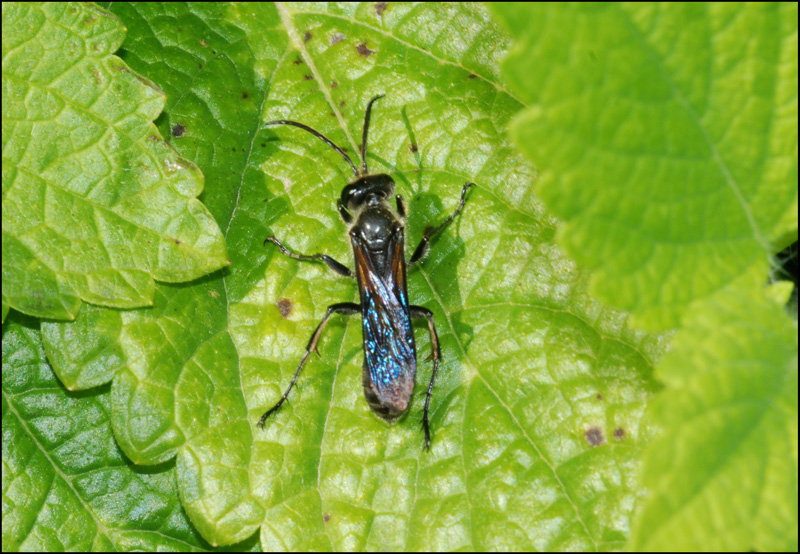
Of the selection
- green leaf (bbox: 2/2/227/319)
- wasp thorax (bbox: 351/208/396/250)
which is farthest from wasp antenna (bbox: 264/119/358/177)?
green leaf (bbox: 2/2/227/319)

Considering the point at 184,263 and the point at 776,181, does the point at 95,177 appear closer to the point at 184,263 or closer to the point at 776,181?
the point at 184,263

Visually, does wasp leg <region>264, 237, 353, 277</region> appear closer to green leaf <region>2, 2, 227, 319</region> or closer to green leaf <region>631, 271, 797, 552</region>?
green leaf <region>2, 2, 227, 319</region>

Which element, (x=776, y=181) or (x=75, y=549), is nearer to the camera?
(x=776, y=181)

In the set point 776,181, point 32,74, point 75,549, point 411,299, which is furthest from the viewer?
point 411,299

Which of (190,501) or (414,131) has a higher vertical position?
(414,131)

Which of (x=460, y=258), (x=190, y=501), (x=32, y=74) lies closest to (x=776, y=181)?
(x=460, y=258)

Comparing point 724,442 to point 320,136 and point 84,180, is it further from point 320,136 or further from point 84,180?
point 84,180

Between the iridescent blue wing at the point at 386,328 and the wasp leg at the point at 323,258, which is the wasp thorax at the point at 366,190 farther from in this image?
the wasp leg at the point at 323,258

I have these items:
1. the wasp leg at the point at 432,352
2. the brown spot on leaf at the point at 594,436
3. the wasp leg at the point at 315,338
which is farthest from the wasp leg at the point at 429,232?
the brown spot on leaf at the point at 594,436
